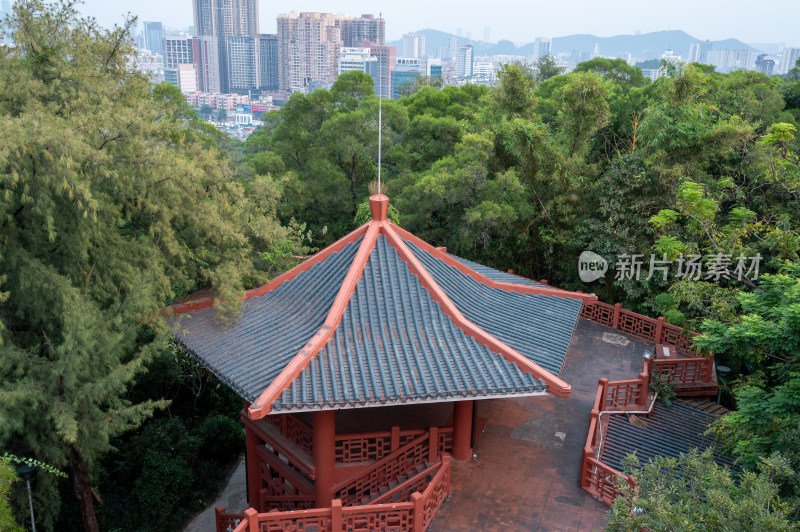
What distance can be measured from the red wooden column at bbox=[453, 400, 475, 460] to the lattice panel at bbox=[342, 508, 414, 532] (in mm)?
2222

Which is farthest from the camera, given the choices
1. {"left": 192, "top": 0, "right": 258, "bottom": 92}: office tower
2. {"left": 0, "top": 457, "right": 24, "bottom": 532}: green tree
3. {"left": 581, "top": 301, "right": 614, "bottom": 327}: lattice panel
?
{"left": 192, "top": 0, "right": 258, "bottom": 92}: office tower

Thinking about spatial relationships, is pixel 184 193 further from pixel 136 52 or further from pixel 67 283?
pixel 136 52

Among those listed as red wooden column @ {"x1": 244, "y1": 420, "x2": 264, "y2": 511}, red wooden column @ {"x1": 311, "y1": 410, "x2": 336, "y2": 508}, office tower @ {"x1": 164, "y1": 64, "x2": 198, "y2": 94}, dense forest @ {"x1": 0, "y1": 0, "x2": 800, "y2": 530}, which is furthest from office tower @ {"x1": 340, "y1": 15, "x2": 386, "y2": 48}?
red wooden column @ {"x1": 311, "y1": 410, "x2": 336, "y2": 508}

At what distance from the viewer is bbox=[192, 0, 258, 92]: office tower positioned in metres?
163

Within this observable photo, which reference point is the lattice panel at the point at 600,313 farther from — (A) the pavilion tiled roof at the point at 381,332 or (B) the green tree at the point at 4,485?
(B) the green tree at the point at 4,485

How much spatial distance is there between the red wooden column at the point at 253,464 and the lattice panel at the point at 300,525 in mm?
3155

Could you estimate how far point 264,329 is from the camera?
11031 mm

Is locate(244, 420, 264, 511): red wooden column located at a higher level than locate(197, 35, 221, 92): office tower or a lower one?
lower

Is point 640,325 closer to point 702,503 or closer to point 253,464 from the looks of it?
point 702,503

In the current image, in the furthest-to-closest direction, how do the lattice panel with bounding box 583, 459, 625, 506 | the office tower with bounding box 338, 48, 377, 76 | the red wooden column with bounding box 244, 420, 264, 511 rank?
1. the office tower with bounding box 338, 48, 377, 76
2. the red wooden column with bounding box 244, 420, 264, 511
3. the lattice panel with bounding box 583, 459, 625, 506

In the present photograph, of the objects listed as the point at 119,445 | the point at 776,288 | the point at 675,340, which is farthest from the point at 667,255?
the point at 119,445

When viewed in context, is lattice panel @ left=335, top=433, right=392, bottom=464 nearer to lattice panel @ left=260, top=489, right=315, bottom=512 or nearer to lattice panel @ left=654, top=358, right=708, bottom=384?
lattice panel @ left=260, top=489, right=315, bottom=512

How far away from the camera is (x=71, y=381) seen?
905cm

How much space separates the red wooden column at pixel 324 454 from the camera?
385 inches
